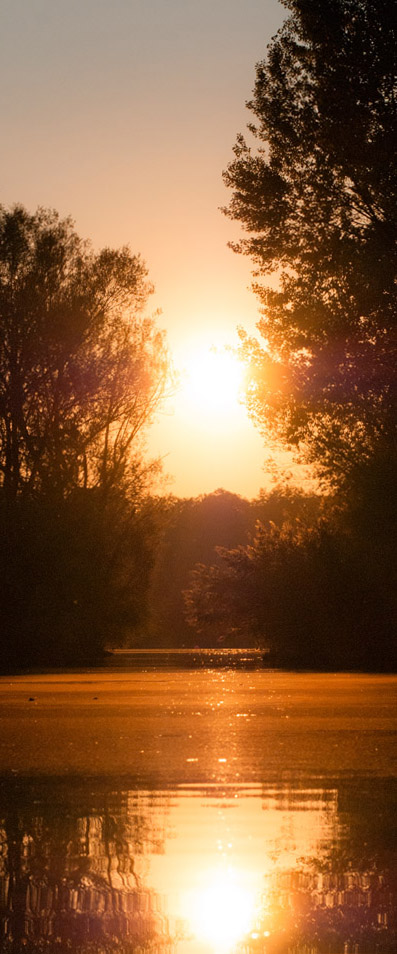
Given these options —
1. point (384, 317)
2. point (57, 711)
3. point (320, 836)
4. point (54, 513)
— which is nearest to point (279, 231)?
point (384, 317)

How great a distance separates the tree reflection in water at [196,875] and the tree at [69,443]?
109ft

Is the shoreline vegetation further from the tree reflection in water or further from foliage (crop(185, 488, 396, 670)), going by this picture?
the tree reflection in water

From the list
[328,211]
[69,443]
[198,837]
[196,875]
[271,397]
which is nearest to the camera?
[196,875]

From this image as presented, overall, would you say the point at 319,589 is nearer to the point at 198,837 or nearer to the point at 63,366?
the point at 63,366

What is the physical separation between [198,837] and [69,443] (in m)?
38.1

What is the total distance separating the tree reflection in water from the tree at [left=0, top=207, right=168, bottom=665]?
33.1 meters

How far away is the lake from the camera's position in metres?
4.85

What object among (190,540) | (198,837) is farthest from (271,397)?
(190,540)

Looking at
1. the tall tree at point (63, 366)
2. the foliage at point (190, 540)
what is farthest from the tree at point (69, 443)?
the foliage at point (190, 540)

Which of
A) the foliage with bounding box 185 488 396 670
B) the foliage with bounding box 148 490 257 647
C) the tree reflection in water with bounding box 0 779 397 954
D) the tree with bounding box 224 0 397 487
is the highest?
the foliage with bounding box 148 490 257 647

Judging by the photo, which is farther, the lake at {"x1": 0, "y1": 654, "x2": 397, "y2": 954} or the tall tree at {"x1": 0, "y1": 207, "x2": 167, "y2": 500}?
the tall tree at {"x1": 0, "y1": 207, "x2": 167, "y2": 500}

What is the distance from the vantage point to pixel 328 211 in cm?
3055

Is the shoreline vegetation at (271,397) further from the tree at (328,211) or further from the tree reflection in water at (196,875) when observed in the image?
the tree reflection in water at (196,875)

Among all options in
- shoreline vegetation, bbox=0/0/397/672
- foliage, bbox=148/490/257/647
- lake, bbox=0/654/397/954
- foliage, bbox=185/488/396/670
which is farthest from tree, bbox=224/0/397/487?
foliage, bbox=148/490/257/647
